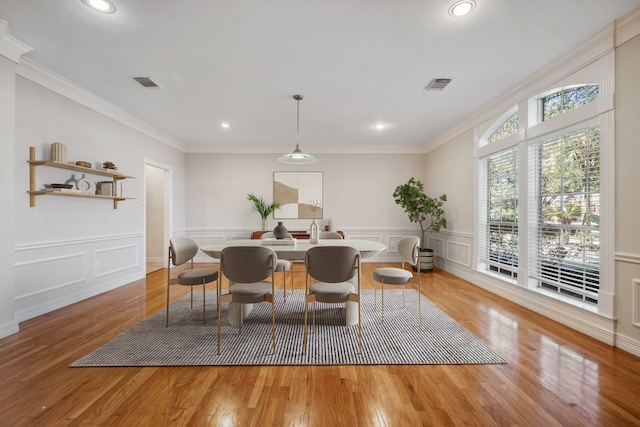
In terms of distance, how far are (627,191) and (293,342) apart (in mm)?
3008

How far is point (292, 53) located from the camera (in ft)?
9.02

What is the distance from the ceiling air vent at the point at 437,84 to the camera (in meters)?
3.30

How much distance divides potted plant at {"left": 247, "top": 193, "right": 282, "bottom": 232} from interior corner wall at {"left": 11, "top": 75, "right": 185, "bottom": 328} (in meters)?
2.18

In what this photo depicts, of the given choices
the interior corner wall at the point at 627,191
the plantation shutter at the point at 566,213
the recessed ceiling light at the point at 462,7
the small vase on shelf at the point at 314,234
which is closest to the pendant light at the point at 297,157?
the small vase on shelf at the point at 314,234

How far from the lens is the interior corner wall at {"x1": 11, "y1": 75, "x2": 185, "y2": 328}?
2.94 m

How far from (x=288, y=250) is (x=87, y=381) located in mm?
1623

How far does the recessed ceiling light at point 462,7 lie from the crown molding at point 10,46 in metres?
3.49

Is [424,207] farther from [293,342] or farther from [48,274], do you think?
[48,274]

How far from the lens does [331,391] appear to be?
1.78 meters

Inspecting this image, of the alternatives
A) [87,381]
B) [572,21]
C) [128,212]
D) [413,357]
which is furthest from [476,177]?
[128,212]

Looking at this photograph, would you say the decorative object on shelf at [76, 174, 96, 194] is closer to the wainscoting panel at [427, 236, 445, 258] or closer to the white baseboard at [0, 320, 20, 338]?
the white baseboard at [0, 320, 20, 338]

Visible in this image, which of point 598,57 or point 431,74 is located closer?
point 598,57

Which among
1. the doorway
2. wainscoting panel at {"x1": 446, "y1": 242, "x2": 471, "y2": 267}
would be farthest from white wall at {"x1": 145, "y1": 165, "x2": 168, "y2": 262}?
wainscoting panel at {"x1": 446, "y1": 242, "x2": 471, "y2": 267}

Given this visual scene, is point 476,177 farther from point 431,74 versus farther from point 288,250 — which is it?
point 288,250
